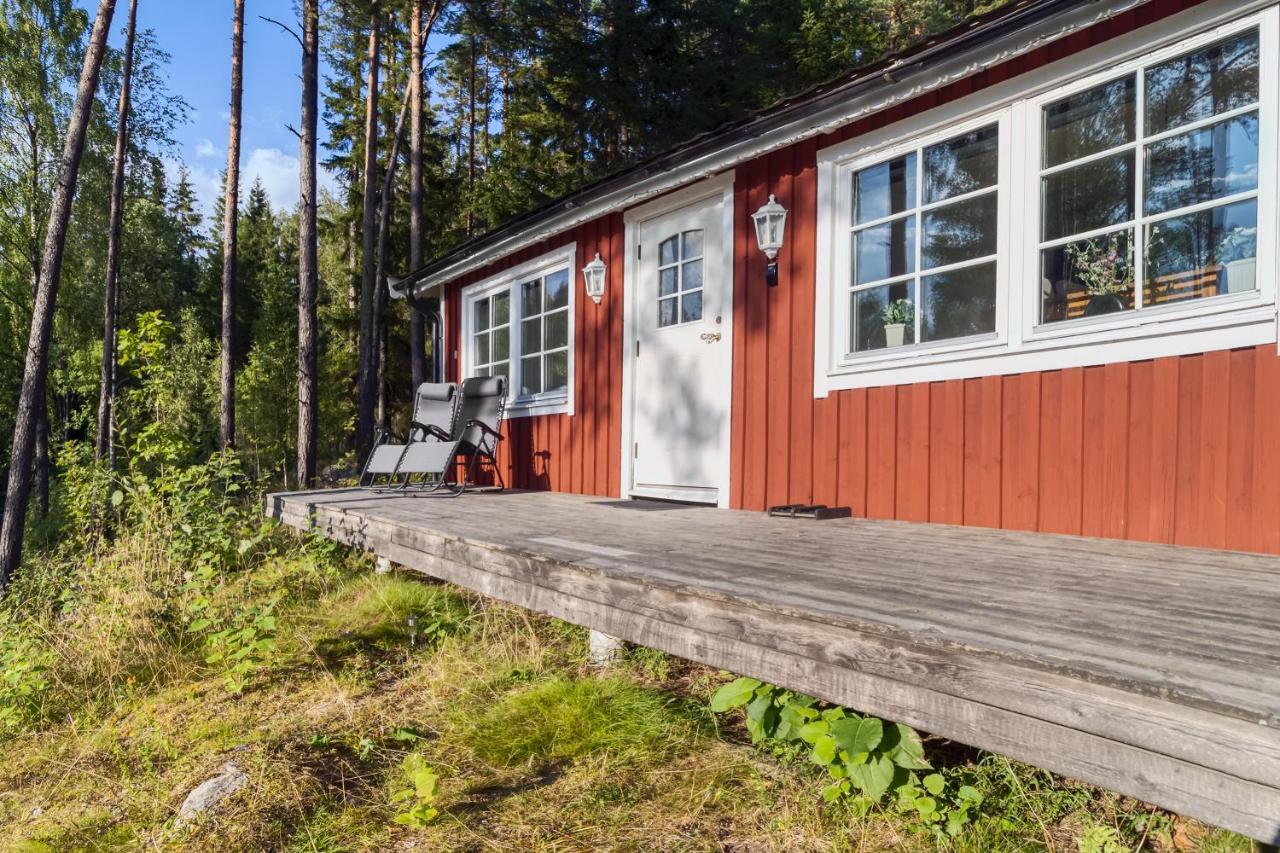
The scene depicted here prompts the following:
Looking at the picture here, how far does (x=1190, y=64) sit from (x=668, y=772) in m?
2.92

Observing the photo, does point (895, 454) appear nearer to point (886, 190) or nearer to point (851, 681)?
point (886, 190)

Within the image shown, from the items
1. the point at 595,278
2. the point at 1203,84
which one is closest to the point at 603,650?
the point at 1203,84

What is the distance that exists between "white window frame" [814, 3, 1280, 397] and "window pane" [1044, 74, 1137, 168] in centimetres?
4

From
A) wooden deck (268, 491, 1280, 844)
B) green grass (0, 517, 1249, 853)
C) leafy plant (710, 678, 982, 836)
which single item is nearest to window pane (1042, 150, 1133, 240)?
wooden deck (268, 491, 1280, 844)

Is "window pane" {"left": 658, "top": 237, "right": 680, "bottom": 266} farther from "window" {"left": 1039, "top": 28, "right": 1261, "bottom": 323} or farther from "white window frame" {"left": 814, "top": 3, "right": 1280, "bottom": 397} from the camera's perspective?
"window" {"left": 1039, "top": 28, "right": 1261, "bottom": 323}

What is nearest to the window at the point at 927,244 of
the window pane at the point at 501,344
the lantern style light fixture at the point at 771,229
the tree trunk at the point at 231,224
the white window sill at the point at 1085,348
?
the white window sill at the point at 1085,348

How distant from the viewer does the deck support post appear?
2.79 meters

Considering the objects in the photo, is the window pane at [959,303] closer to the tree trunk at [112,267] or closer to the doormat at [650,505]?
the doormat at [650,505]

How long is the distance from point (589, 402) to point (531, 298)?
4.37 feet

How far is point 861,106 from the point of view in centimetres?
346

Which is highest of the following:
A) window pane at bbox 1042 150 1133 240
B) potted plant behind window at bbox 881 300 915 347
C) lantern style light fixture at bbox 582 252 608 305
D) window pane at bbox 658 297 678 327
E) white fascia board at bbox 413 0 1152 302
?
white fascia board at bbox 413 0 1152 302

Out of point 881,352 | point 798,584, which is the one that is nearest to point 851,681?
point 798,584

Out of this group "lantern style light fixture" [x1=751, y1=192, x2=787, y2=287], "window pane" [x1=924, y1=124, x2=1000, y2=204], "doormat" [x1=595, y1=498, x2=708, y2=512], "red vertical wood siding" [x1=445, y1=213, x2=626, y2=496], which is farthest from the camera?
"red vertical wood siding" [x1=445, y1=213, x2=626, y2=496]

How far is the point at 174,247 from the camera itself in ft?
66.1
